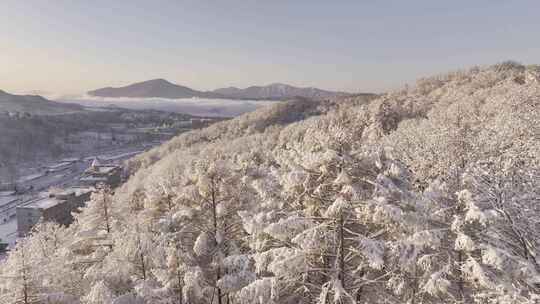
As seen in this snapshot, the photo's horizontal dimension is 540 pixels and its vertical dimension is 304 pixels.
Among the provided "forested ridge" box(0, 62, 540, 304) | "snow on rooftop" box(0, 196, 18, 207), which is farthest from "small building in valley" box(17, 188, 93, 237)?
"forested ridge" box(0, 62, 540, 304)

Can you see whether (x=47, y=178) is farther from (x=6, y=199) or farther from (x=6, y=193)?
(x=6, y=199)

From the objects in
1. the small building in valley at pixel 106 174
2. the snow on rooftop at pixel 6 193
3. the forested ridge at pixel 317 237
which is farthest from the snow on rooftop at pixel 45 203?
the forested ridge at pixel 317 237

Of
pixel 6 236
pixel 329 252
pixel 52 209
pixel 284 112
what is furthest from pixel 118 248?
pixel 284 112

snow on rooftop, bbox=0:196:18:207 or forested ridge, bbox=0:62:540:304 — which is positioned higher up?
forested ridge, bbox=0:62:540:304

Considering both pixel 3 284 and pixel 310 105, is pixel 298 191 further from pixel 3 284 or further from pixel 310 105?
pixel 310 105

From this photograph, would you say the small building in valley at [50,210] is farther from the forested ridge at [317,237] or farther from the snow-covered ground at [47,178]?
the forested ridge at [317,237]

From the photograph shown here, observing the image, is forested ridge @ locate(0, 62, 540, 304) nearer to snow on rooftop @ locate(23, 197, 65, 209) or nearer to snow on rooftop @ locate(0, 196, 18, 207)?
snow on rooftop @ locate(23, 197, 65, 209)

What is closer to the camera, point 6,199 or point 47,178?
point 6,199

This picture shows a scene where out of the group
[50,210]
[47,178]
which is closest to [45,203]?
[50,210]
